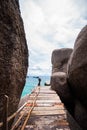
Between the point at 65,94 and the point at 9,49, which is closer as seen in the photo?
the point at 9,49

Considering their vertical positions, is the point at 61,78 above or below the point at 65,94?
above

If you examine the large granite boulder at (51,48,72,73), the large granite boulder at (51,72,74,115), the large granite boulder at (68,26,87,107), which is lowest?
the large granite boulder at (51,72,74,115)

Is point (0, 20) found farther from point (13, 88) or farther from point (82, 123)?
point (82, 123)

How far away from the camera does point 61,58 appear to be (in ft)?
55.9

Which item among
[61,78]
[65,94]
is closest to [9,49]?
[65,94]

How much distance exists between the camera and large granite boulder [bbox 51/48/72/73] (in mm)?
16891

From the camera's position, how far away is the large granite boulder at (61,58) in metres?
16.9

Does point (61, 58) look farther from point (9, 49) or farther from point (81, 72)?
point (9, 49)

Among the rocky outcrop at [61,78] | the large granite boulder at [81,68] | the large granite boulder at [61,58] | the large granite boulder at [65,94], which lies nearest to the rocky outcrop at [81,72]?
the large granite boulder at [81,68]

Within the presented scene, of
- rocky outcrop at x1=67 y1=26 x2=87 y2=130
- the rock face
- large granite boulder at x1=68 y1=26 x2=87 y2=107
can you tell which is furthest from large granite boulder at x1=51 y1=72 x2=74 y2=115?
the rock face

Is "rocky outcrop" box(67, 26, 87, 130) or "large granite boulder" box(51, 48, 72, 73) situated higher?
"large granite boulder" box(51, 48, 72, 73)

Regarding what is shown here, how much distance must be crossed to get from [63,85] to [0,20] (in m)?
8.18

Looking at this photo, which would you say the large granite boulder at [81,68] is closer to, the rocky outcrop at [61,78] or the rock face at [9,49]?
the rocky outcrop at [61,78]

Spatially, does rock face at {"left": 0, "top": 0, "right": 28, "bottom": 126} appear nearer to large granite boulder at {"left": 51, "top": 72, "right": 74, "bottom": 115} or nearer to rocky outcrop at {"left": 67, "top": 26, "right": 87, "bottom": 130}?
rocky outcrop at {"left": 67, "top": 26, "right": 87, "bottom": 130}
